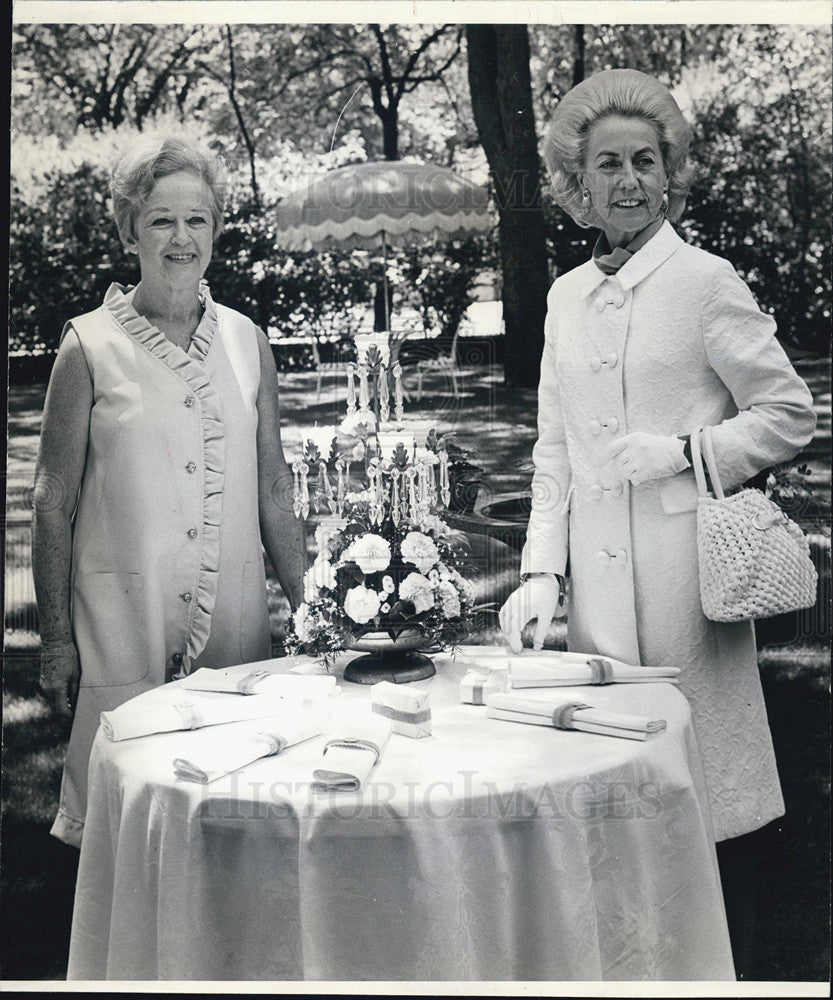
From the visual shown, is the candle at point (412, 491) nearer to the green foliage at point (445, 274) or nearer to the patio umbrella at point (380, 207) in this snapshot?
the green foliage at point (445, 274)

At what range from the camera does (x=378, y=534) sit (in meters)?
2.74

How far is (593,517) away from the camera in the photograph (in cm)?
296

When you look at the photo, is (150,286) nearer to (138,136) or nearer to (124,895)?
(138,136)

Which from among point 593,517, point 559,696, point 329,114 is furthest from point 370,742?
point 329,114

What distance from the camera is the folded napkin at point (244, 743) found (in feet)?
7.65

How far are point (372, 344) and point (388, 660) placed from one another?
35.3 inches

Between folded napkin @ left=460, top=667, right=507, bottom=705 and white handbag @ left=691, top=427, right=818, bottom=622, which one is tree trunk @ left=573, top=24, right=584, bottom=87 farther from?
folded napkin @ left=460, top=667, right=507, bottom=705

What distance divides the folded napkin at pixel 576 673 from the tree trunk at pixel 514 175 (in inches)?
31.0

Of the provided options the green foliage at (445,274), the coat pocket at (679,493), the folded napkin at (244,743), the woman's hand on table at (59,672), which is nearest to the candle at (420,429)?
the green foliage at (445,274)

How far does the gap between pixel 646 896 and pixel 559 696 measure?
20.1 inches

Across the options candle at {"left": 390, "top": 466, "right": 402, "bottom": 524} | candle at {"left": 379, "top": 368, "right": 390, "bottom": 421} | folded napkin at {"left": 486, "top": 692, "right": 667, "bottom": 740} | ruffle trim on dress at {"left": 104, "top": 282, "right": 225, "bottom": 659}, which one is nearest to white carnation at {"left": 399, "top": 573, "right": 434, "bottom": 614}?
candle at {"left": 390, "top": 466, "right": 402, "bottom": 524}

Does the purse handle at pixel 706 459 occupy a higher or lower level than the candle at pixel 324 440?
lower

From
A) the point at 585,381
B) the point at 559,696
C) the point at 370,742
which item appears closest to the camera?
the point at 370,742

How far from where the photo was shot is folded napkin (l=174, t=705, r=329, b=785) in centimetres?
233
